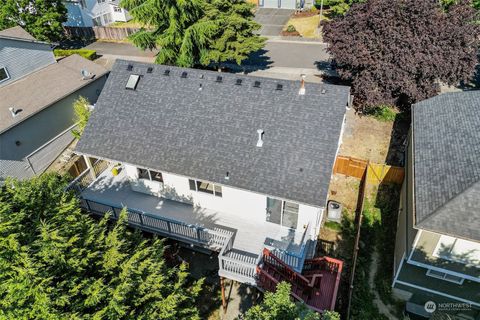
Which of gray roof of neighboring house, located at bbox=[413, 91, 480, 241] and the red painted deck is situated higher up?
gray roof of neighboring house, located at bbox=[413, 91, 480, 241]

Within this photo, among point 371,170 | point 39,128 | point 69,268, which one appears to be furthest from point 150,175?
point 371,170

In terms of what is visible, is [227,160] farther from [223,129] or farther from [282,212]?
[282,212]

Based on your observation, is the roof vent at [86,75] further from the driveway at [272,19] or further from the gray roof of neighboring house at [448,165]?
the gray roof of neighboring house at [448,165]

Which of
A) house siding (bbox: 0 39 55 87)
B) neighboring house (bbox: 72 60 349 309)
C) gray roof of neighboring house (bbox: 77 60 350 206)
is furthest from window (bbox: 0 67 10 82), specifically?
gray roof of neighboring house (bbox: 77 60 350 206)

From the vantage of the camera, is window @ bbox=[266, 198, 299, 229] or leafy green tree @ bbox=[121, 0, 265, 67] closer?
window @ bbox=[266, 198, 299, 229]

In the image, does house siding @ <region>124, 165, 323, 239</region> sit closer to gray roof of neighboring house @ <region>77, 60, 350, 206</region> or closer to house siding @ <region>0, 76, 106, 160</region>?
gray roof of neighboring house @ <region>77, 60, 350, 206</region>

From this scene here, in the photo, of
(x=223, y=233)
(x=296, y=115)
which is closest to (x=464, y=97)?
(x=296, y=115)
